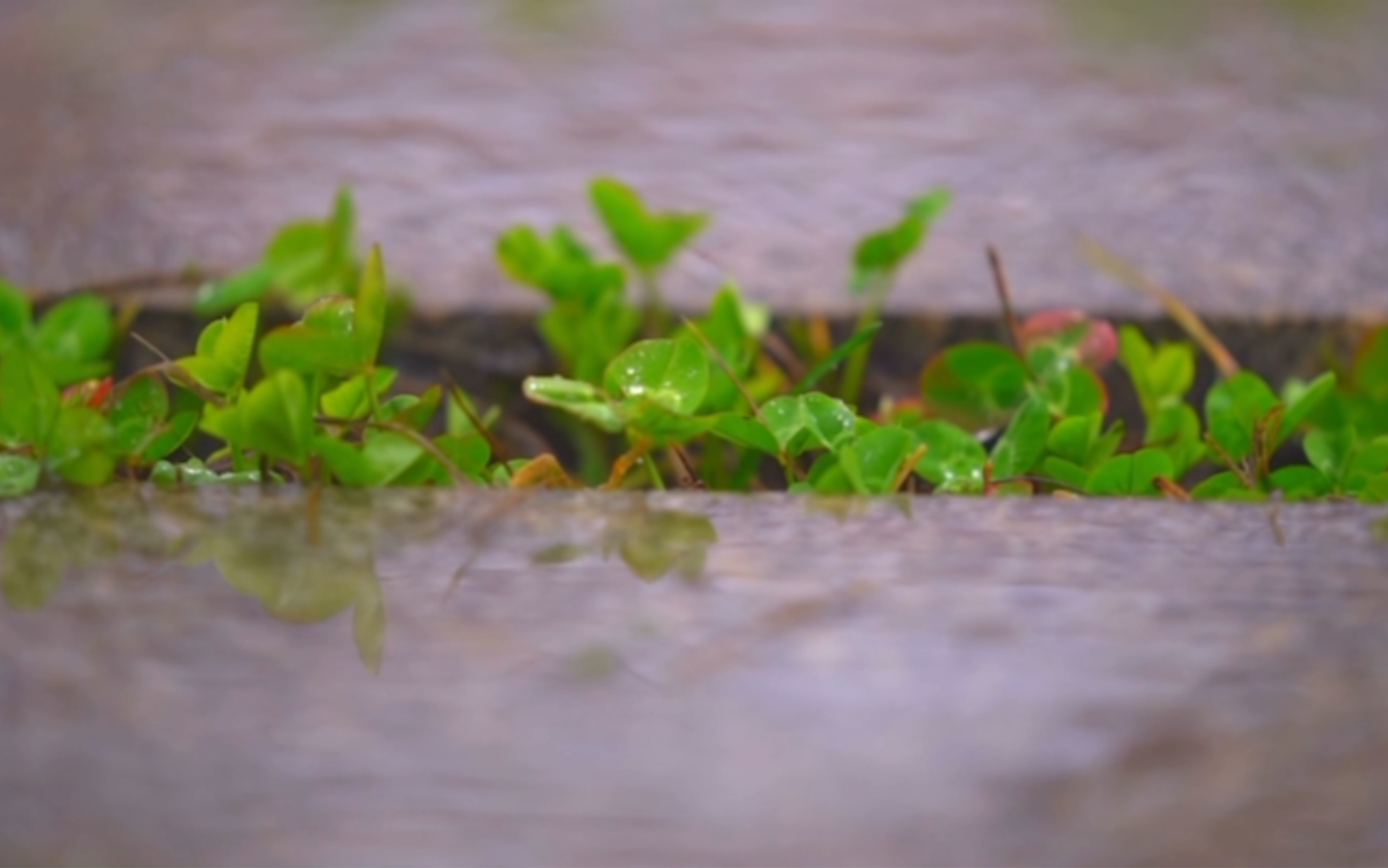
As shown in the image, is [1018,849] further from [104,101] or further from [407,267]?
[104,101]

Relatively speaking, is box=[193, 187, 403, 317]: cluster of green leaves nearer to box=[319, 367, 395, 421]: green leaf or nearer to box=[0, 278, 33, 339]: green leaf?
box=[0, 278, 33, 339]: green leaf

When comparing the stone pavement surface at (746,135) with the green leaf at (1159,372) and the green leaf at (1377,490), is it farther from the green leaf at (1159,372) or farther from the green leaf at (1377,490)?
the green leaf at (1377,490)

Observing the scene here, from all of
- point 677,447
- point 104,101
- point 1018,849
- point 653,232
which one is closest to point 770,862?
point 1018,849

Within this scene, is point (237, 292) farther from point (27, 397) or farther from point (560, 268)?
point (27, 397)

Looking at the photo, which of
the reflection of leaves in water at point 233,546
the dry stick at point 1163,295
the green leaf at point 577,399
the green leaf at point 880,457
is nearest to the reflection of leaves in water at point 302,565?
the reflection of leaves in water at point 233,546

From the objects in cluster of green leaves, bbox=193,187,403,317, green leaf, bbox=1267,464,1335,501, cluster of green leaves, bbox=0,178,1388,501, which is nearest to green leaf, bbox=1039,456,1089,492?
cluster of green leaves, bbox=0,178,1388,501

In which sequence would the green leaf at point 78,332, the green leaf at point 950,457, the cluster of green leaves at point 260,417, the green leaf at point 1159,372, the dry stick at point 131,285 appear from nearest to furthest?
the cluster of green leaves at point 260,417 → the green leaf at point 950,457 → the green leaf at point 1159,372 → the green leaf at point 78,332 → the dry stick at point 131,285
